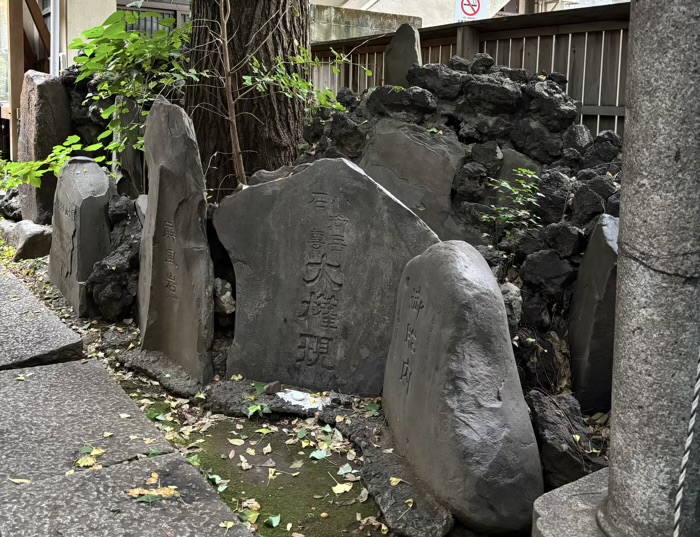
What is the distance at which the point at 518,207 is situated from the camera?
4992mm

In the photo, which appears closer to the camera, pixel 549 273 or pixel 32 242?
pixel 549 273

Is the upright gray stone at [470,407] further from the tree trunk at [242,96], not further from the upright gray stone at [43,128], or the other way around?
the upright gray stone at [43,128]

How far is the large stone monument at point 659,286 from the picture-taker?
2.02m

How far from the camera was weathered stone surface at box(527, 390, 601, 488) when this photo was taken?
118 inches

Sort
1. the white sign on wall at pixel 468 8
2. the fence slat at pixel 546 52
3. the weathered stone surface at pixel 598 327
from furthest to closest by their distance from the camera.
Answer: the white sign on wall at pixel 468 8
the fence slat at pixel 546 52
the weathered stone surface at pixel 598 327

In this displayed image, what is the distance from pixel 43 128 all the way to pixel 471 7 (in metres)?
6.14

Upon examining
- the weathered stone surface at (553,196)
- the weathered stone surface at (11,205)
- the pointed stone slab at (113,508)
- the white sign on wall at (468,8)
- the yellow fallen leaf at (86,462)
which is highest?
the white sign on wall at (468,8)

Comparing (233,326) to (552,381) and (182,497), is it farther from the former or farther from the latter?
(552,381)

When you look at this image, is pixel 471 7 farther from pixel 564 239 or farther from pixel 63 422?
pixel 63 422

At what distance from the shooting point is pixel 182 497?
3.07 meters

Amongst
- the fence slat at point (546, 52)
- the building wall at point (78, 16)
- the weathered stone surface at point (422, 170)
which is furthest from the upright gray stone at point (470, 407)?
the building wall at point (78, 16)

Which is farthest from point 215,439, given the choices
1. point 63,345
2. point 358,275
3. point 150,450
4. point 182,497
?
point 63,345

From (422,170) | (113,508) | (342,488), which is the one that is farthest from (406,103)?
(113,508)

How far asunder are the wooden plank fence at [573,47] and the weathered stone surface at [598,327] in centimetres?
228
